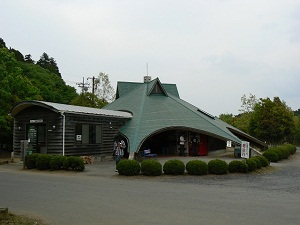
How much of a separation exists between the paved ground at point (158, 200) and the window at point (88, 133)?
633cm

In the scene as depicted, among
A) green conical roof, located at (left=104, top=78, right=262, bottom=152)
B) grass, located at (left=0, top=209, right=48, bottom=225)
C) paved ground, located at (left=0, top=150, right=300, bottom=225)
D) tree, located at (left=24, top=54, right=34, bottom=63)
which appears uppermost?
tree, located at (left=24, top=54, right=34, bottom=63)

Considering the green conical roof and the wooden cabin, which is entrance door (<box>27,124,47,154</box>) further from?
the green conical roof

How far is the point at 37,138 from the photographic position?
22000 mm

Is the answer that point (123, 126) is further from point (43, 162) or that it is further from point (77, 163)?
point (43, 162)

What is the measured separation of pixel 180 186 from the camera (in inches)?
518

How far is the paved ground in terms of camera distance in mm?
7555

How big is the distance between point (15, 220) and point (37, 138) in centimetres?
1587

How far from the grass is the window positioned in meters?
14.3

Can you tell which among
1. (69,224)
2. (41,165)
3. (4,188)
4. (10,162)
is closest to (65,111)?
(41,165)

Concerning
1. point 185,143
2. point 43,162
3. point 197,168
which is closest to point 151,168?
point 197,168

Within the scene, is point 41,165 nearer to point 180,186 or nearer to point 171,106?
point 180,186

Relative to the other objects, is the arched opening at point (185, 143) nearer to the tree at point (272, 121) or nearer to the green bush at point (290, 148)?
the green bush at point (290, 148)

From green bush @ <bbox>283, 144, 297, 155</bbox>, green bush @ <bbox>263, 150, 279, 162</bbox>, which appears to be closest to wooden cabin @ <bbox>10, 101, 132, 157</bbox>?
green bush @ <bbox>263, 150, 279, 162</bbox>

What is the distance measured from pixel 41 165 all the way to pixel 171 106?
13.8m
